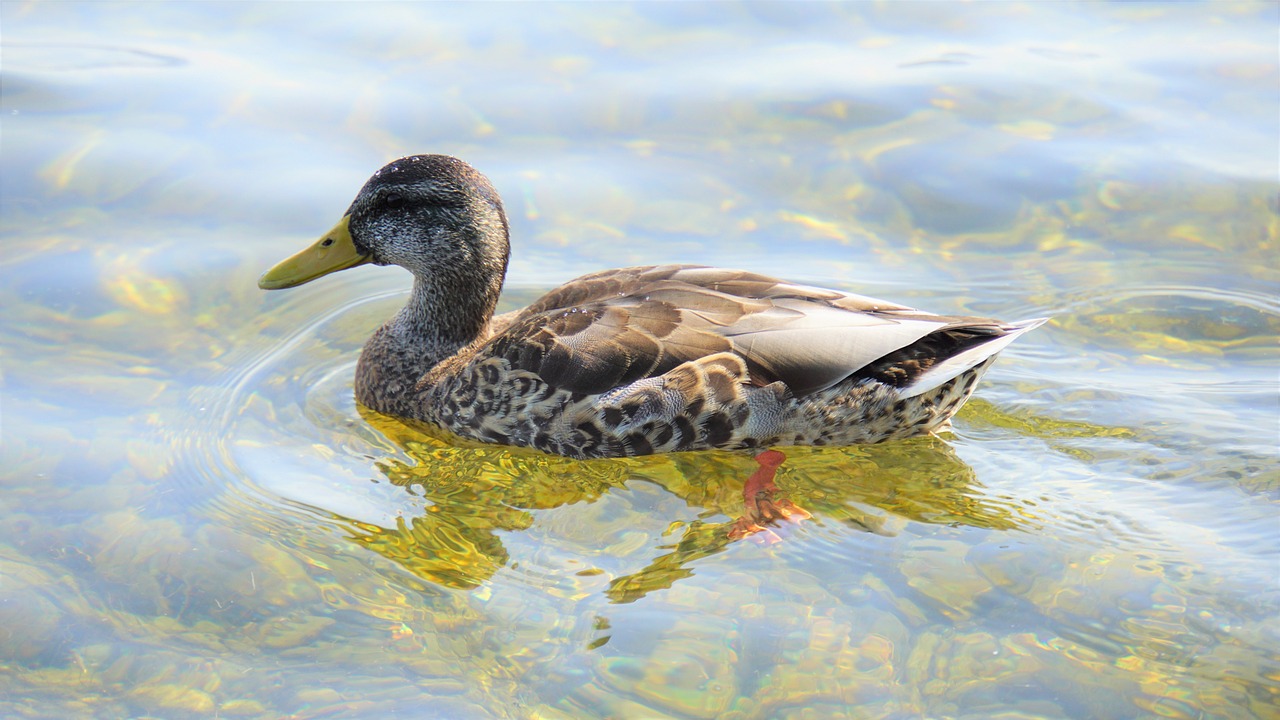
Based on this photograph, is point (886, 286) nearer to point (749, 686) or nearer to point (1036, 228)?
point (1036, 228)

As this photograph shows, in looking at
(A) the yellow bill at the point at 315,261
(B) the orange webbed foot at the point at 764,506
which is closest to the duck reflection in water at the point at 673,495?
(B) the orange webbed foot at the point at 764,506

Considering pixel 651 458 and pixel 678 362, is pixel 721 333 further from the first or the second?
pixel 651 458

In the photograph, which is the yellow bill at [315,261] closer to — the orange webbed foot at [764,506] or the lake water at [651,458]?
the lake water at [651,458]

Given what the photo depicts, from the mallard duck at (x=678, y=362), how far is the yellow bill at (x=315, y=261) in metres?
0.30

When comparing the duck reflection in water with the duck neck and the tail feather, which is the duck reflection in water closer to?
the duck neck

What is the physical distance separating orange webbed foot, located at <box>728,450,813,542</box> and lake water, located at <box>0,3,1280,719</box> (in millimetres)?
79

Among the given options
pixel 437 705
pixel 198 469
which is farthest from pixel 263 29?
pixel 437 705

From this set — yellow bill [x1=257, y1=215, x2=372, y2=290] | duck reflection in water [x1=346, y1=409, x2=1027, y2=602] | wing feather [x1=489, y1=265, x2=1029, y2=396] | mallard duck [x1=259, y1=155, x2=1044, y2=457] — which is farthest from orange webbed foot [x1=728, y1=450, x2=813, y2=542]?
yellow bill [x1=257, y1=215, x2=372, y2=290]

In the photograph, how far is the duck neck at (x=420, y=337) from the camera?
6.94 meters

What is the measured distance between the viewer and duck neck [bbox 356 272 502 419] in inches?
273

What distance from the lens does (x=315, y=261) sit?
7066 mm

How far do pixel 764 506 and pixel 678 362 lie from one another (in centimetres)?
77

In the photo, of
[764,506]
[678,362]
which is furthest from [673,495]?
[678,362]

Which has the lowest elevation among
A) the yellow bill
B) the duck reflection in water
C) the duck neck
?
the duck reflection in water
